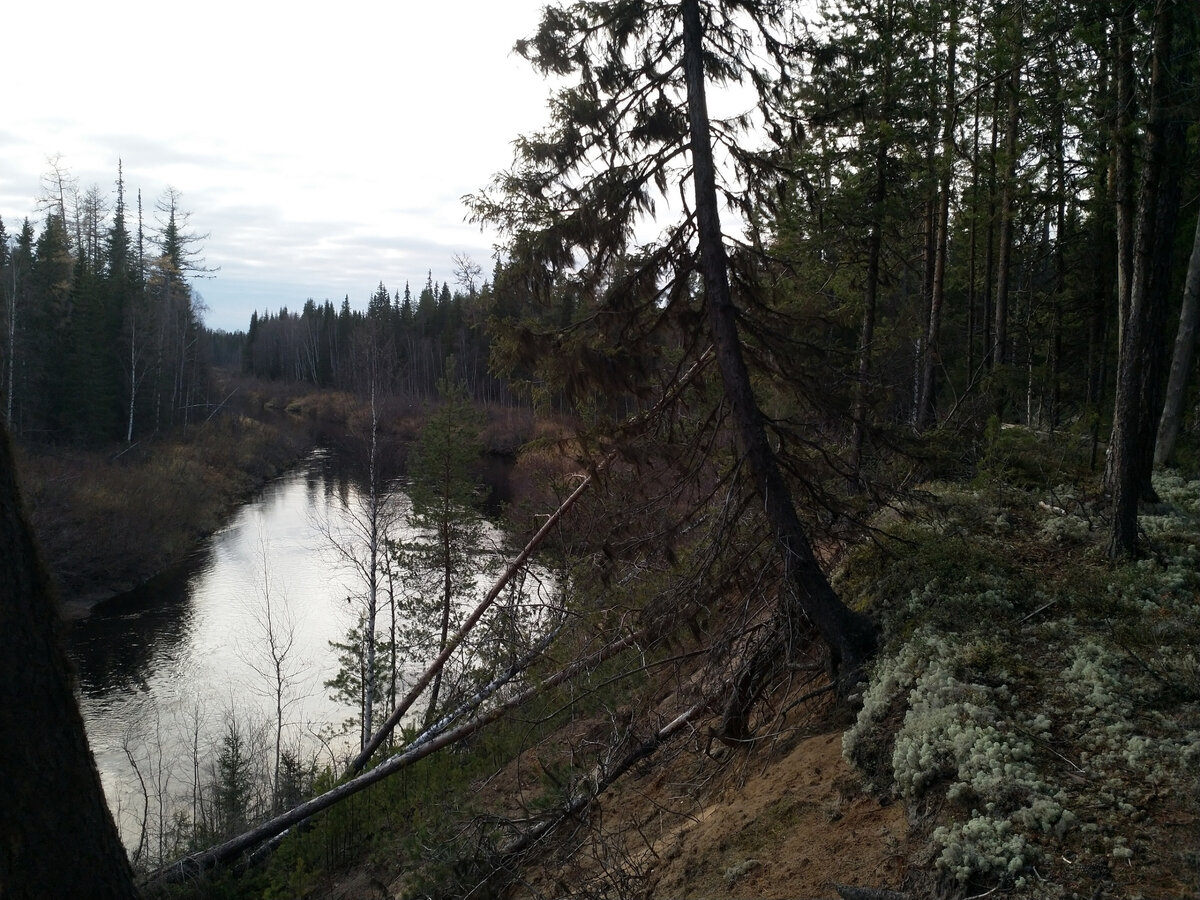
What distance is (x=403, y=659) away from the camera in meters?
18.8

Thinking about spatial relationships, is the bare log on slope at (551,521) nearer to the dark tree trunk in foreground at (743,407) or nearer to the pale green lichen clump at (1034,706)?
the dark tree trunk in foreground at (743,407)

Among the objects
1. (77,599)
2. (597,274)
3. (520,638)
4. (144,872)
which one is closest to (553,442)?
(597,274)

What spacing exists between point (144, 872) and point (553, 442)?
6831mm

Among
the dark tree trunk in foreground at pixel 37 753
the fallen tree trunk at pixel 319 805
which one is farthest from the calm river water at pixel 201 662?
the dark tree trunk in foreground at pixel 37 753

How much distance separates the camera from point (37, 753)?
3742 mm

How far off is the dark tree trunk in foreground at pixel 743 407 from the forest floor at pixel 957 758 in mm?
389

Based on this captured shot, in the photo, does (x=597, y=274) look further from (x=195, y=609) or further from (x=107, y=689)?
(x=195, y=609)

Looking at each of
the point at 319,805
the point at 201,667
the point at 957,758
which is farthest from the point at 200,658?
the point at 957,758

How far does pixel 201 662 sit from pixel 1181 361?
21347 millimetres

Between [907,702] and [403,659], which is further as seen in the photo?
[403,659]

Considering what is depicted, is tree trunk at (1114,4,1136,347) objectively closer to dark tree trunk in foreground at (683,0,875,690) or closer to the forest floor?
the forest floor

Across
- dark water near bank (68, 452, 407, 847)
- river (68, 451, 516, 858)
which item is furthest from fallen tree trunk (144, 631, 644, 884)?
dark water near bank (68, 452, 407, 847)

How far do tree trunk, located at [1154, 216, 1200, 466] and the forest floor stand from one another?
16.1ft

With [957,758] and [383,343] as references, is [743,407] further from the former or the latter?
[383,343]
